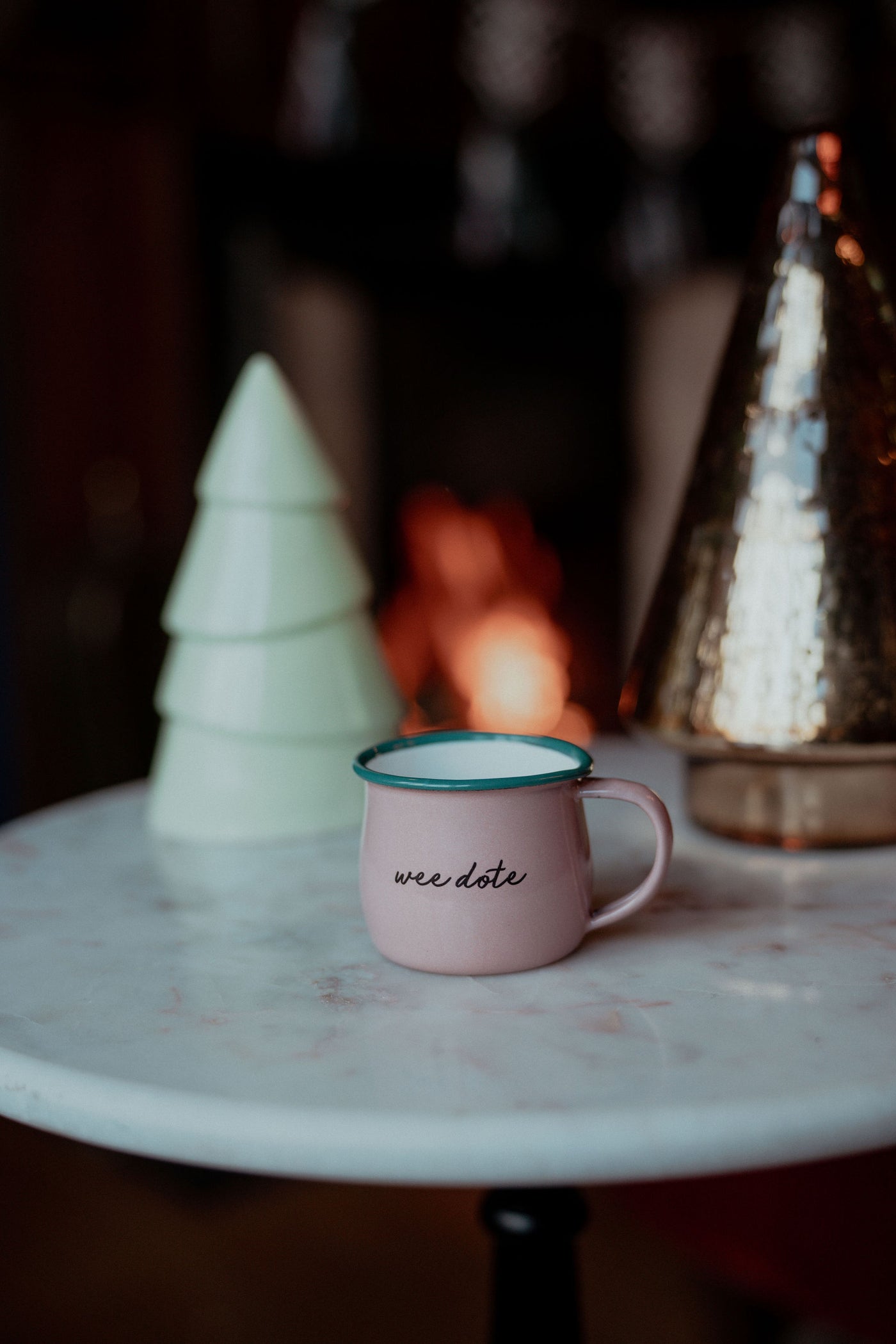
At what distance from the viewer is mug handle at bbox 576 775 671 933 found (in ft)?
1.59

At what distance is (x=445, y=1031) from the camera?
42 cm

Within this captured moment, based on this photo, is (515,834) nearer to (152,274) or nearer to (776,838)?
(776,838)

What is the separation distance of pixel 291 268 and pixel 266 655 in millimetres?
1500

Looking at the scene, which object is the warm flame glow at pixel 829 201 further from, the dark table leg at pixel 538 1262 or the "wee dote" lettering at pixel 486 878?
the dark table leg at pixel 538 1262

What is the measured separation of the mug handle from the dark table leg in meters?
0.16

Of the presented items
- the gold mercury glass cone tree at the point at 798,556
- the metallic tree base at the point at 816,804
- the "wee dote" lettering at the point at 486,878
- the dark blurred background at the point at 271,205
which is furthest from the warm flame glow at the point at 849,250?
the dark blurred background at the point at 271,205

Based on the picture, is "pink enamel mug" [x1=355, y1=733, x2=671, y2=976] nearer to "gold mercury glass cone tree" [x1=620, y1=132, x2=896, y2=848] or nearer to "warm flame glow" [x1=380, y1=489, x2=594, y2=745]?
"gold mercury glass cone tree" [x1=620, y1=132, x2=896, y2=848]

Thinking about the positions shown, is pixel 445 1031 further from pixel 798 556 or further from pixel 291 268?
pixel 291 268

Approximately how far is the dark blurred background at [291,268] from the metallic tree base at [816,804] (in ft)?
2.97

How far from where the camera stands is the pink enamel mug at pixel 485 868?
460mm

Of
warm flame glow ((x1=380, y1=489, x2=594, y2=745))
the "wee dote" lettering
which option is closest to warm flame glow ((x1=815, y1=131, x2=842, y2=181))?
the "wee dote" lettering

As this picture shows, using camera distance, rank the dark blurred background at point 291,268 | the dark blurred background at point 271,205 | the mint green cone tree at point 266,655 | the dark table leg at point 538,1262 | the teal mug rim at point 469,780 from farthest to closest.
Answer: the dark blurred background at point 271,205
the dark blurred background at point 291,268
the mint green cone tree at point 266,655
the dark table leg at point 538,1262
the teal mug rim at point 469,780

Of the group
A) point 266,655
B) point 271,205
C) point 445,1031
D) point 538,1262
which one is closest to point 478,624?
point 271,205

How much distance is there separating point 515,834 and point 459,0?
1.92 meters
